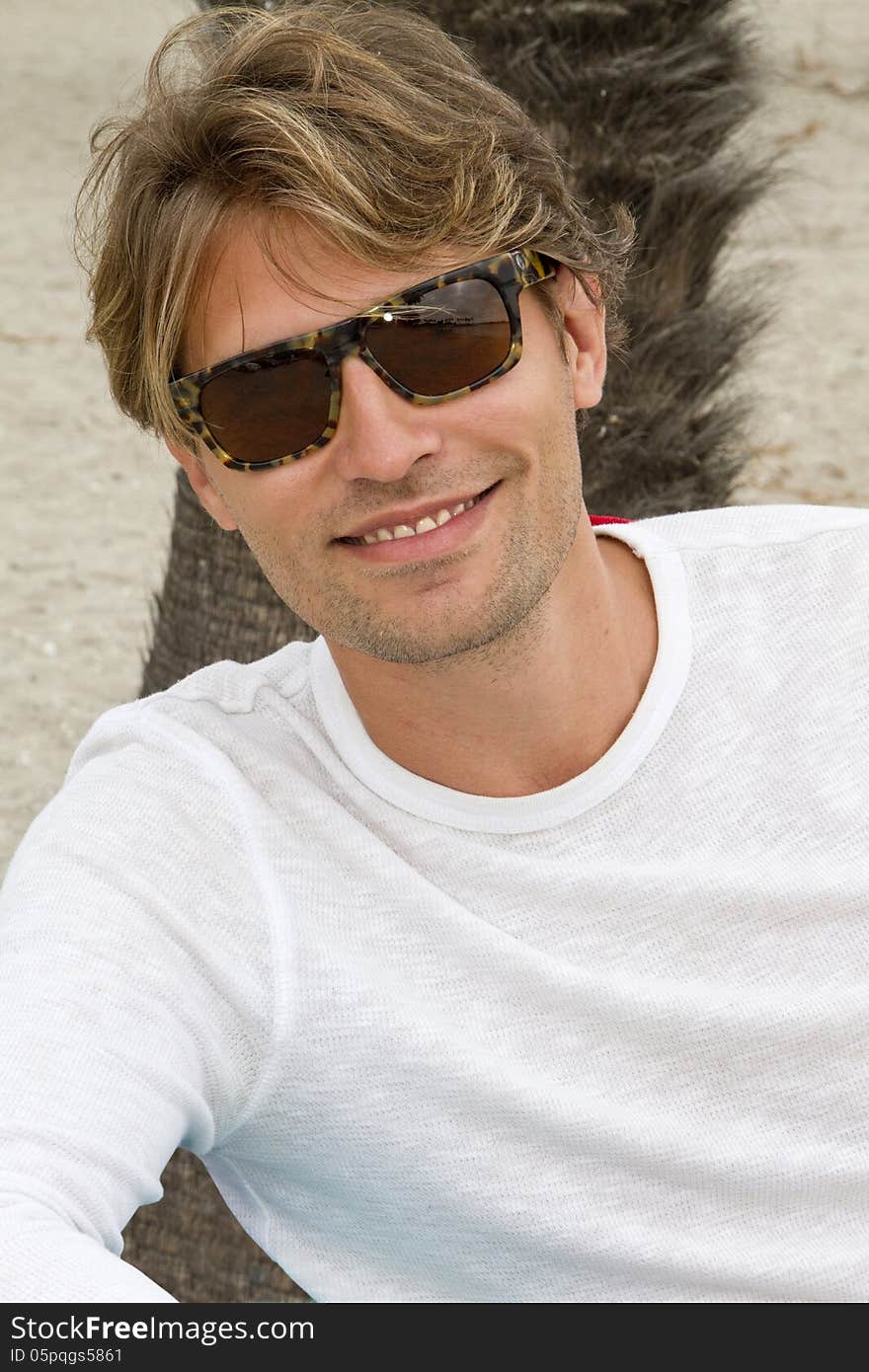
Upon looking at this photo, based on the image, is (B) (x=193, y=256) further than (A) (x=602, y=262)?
No

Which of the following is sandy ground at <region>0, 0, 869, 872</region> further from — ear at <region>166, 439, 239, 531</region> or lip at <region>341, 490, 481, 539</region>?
lip at <region>341, 490, 481, 539</region>

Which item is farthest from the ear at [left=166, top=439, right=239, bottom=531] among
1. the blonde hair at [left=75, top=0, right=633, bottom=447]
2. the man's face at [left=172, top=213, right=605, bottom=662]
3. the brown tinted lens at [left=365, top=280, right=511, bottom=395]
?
the brown tinted lens at [left=365, top=280, right=511, bottom=395]

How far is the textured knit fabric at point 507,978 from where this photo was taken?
1831 millimetres

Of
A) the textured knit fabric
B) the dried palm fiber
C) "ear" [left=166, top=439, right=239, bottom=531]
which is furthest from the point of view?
the dried palm fiber

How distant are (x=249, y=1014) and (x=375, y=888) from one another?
8.8 inches

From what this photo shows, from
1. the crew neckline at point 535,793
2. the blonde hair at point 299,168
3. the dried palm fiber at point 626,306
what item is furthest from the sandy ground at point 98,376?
the crew neckline at point 535,793

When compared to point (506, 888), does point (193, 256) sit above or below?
above

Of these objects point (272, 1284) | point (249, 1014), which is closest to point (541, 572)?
point (249, 1014)

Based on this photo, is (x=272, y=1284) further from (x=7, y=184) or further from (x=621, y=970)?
(x=7, y=184)

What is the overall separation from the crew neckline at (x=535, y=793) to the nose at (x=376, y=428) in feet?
1.15

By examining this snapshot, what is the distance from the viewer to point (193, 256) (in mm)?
1958

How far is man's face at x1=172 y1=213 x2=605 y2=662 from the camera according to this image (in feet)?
6.22

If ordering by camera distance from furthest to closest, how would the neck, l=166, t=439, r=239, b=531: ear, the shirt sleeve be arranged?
l=166, t=439, r=239, b=531: ear
the neck
the shirt sleeve

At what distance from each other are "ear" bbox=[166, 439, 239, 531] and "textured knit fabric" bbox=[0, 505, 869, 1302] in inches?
11.2
